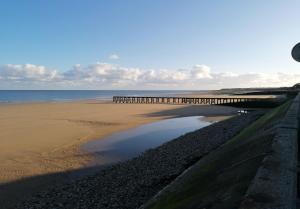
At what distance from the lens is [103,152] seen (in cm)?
1683

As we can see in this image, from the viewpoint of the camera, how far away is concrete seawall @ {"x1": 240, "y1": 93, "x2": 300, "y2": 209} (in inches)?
115

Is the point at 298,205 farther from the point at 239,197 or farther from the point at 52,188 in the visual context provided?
the point at 52,188

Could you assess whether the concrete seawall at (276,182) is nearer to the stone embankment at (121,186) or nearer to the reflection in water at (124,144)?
the stone embankment at (121,186)

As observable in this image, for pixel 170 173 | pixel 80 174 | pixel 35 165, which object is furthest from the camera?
pixel 35 165

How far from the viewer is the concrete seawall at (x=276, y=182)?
2.91 m

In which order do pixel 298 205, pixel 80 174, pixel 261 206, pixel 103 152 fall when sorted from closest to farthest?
pixel 261 206, pixel 298 205, pixel 80 174, pixel 103 152

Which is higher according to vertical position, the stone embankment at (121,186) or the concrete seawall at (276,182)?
the concrete seawall at (276,182)

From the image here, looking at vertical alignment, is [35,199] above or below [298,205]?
below

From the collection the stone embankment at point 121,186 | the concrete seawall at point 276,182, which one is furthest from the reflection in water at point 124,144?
the concrete seawall at point 276,182

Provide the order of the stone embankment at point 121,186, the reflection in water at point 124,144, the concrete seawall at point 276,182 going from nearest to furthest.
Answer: the concrete seawall at point 276,182
the stone embankment at point 121,186
the reflection in water at point 124,144

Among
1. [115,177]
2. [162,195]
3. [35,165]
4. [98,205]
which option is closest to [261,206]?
[162,195]

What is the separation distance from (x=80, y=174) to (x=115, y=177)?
2164mm

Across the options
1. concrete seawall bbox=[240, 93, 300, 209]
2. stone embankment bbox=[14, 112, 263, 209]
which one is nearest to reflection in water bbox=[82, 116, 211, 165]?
stone embankment bbox=[14, 112, 263, 209]

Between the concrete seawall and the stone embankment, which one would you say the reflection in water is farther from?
the concrete seawall
